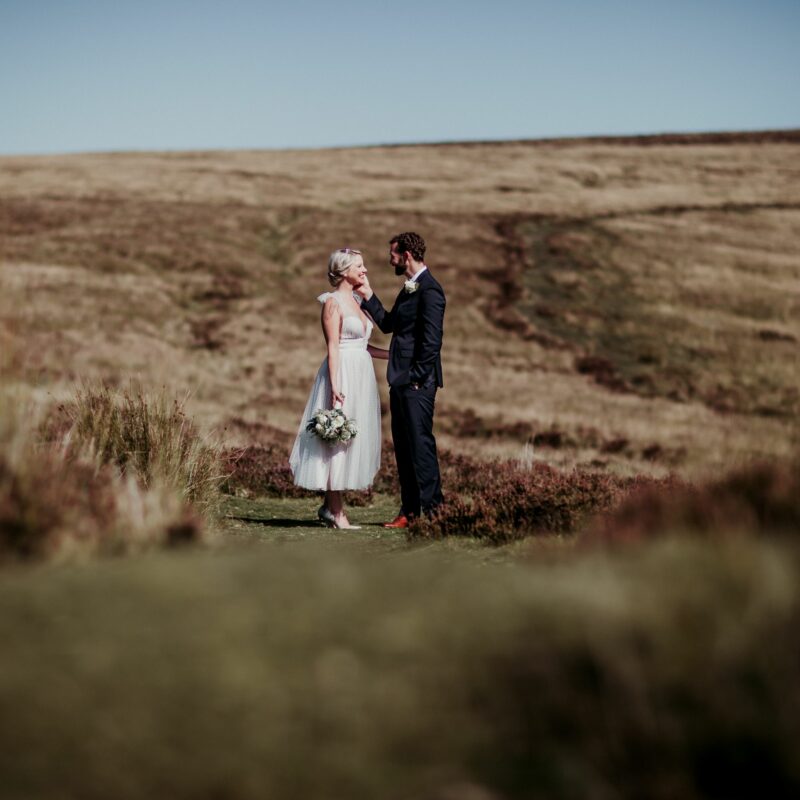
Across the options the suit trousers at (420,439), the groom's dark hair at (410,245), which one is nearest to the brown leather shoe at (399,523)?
the suit trousers at (420,439)

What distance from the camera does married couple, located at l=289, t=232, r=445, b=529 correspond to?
9664mm

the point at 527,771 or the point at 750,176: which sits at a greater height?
the point at 750,176

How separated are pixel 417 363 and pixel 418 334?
0.29 metres

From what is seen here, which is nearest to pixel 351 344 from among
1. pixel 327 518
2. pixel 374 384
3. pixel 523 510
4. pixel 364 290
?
pixel 374 384

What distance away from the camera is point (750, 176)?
72.2 metres

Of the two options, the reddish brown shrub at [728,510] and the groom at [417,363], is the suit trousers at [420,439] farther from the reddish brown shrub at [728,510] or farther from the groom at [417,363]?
the reddish brown shrub at [728,510]

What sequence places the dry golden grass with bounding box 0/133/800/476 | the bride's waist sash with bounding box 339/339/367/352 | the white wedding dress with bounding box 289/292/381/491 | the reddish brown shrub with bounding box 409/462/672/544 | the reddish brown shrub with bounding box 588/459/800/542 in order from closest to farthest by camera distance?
the reddish brown shrub with bounding box 588/459/800/542, the reddish brown shrub with bounding box 409/462/672/544, the white wedding dress with bounding box 289/292/381/491, the bride's waist sash with bounding box 339/339/367/352, the dry golden grass with bounding box 0/133/800/476

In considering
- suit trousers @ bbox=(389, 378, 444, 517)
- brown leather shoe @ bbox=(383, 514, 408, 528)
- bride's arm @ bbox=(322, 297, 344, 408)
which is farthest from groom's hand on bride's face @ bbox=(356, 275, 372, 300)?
brown leather shoe @ bbox=(383, 514, 408, 528)

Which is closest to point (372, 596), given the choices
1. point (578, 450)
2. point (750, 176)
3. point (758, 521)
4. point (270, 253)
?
point (758, 521)

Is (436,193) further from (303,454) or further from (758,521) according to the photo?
(758,521)

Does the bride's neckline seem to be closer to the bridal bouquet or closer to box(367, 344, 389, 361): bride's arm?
box(367, 344, 389, 361): bride's arm

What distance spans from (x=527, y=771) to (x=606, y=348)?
3317 cm

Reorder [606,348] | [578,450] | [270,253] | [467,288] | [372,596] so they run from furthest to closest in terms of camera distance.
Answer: [270,253]
[467,288]
[606,348]
[578,450]
[372,596]

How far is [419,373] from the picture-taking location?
964 centimetres
